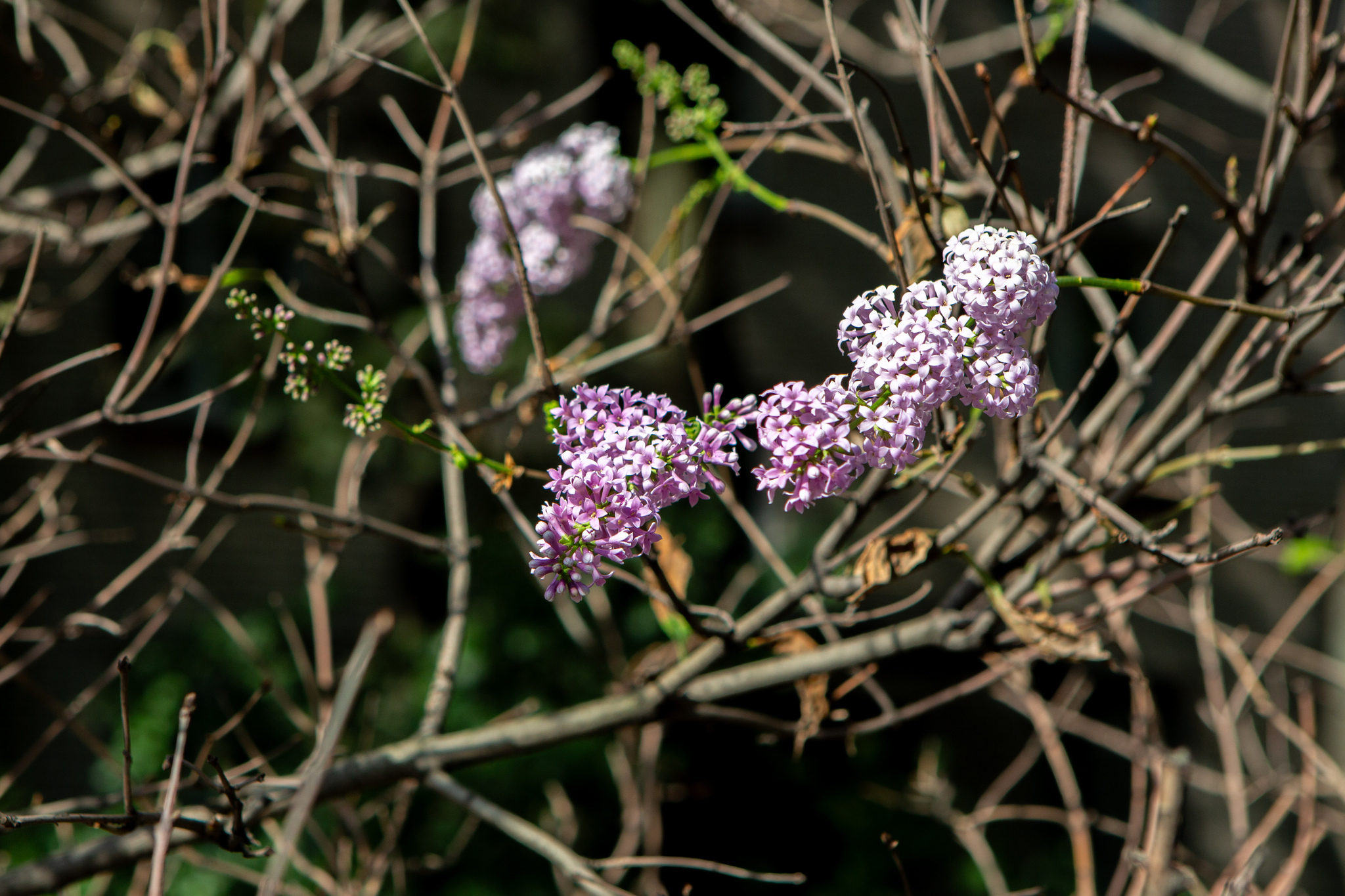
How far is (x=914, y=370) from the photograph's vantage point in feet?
3.25

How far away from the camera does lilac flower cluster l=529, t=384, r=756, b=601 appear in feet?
3.33

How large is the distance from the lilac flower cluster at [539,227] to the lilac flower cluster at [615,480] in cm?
113

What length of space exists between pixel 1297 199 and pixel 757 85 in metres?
4.84

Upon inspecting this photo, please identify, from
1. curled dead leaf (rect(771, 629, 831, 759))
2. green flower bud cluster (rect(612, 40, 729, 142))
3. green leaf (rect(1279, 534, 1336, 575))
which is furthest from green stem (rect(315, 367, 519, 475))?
green leaf (rect(1279, 534, 1336, 575))

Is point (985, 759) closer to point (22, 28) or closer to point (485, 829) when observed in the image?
point (485, 829)

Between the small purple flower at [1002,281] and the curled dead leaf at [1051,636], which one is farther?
the curled dead leaf at [1051,636]

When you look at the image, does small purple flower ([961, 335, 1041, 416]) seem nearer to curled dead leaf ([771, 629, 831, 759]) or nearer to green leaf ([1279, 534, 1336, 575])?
curled dead leaf ([771, 629, 831, 759])

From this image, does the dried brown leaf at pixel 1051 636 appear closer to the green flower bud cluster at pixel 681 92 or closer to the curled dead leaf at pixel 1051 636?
the curled dead leaf at pixel 1051 636

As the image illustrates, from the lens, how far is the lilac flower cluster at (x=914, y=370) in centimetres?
97

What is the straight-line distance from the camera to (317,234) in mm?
1913

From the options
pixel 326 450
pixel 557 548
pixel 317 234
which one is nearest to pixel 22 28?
pixel 317 234

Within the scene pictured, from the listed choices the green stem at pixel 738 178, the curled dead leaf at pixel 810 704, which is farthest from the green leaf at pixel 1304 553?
the green stem at pixel 738 178

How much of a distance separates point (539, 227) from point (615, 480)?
1.31 meters

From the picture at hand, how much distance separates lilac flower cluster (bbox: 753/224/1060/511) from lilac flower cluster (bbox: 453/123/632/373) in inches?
47.5
